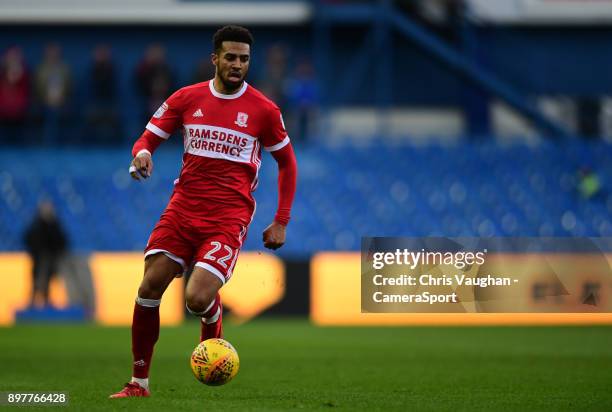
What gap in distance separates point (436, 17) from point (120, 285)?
32.9ft

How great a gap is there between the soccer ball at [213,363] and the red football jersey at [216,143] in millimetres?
839

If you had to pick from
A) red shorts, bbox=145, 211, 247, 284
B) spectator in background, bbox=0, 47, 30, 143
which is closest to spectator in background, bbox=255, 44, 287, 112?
spectator in background, bbox=0, 47, 30, 143

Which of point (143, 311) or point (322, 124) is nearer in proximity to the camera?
point (143, 311)

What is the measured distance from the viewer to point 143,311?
26.1 feet

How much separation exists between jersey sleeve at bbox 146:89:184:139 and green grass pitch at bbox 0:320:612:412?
1.75 meters

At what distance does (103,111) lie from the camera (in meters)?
23.4

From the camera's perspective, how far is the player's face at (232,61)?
26.1 ft

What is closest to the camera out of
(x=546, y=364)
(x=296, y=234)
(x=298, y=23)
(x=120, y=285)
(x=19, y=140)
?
(x=546, y=364)

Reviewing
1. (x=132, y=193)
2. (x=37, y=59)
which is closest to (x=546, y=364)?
(x=132, y=193)

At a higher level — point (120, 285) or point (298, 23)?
point (298, 23)

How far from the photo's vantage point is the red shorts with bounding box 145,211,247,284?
25.9 feet

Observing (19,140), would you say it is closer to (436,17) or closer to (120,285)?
(120,285)

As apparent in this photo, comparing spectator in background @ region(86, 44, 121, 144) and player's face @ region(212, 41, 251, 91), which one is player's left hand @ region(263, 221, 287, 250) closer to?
→ player's face @ region(212, 41, 251, 91)

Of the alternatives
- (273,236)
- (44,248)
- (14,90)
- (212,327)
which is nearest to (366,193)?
(44,248)
